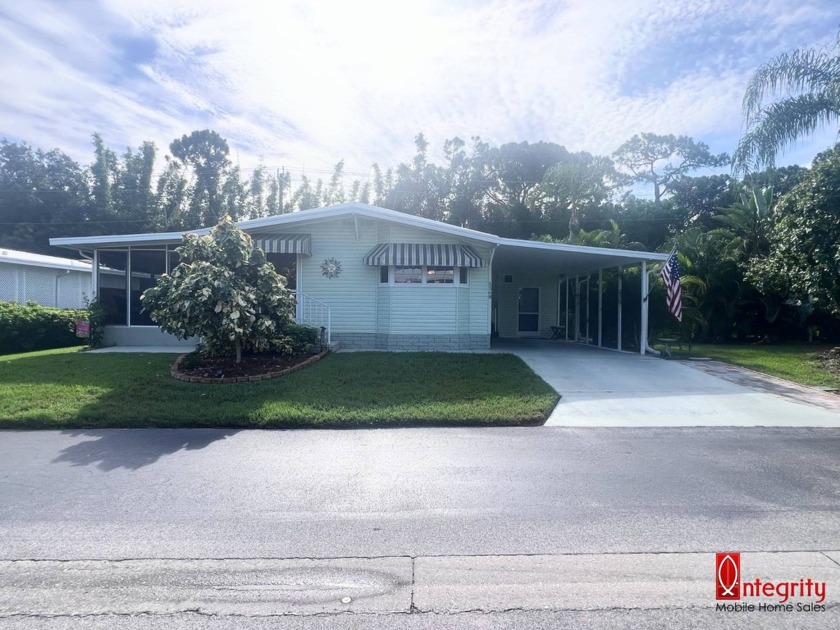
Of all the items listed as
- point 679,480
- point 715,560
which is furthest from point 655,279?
point 715,560

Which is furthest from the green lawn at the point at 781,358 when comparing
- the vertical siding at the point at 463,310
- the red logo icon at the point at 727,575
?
the red logo icon at the point at 727,575

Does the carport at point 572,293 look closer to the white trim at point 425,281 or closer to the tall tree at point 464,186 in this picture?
the white trim at point 425,281

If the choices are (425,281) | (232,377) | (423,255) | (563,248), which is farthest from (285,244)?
(563,248)

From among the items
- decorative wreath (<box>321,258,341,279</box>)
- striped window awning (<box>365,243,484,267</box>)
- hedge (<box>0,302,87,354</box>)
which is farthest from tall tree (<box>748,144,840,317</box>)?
hedge (<box>0,302,87,354</box>)

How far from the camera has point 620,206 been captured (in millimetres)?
36938

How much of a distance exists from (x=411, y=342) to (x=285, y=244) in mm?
3941

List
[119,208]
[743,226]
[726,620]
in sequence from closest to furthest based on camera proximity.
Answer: [726,620] < [743,226] < [119,208]

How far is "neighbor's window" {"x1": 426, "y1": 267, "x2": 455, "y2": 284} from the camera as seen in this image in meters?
13.9

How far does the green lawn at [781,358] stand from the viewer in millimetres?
11234

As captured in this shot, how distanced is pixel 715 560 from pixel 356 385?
6.54m

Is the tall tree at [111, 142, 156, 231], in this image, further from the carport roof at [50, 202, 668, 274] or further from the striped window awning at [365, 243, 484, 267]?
the striped window awning at [365, 243, 484, 267]

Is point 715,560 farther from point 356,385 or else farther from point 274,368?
point 274,368

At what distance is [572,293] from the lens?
19656 millimetres

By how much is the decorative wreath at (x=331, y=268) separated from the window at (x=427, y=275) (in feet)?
3.61
